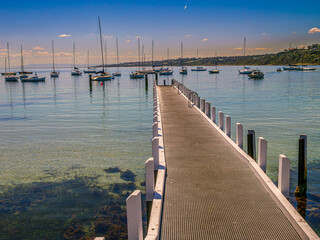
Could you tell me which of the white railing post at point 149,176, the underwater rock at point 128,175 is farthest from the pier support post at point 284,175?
the underwater rock at point 128,175

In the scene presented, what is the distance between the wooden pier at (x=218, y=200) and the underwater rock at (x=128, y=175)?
296cm

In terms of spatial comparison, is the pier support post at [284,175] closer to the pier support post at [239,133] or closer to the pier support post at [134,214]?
the pier support post at [134,214]

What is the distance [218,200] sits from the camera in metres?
7.29

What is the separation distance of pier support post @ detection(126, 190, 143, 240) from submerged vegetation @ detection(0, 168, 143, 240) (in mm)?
Answer: 3829

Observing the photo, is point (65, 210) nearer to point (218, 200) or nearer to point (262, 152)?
point (218, 200)

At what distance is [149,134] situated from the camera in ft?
77.0

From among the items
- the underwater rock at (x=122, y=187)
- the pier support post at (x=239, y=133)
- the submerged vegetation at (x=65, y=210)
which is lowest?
the submerged vegetation at (x=65, y=210)

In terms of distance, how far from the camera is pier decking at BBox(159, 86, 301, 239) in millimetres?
6009

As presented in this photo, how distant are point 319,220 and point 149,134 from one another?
15078 millimetres

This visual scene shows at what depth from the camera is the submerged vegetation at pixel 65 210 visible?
9.69 metres

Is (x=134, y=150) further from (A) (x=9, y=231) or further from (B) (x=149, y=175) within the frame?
(B) (x=149, y=175)

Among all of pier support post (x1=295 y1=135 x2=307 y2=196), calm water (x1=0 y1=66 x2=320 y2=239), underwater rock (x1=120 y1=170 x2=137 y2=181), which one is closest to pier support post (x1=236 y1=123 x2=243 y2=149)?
pier support post (x1=295 y1=135 x2=307 y2=196)

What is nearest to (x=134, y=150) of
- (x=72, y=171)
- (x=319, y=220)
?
(x=72, y=171)

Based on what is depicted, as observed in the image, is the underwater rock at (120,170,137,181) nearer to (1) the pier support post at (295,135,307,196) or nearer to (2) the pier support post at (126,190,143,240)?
(1) the pier support post at (295,135,307,196)
